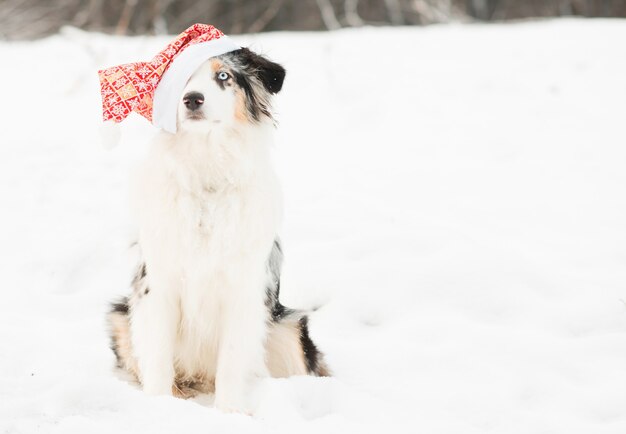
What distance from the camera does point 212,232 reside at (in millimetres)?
3160

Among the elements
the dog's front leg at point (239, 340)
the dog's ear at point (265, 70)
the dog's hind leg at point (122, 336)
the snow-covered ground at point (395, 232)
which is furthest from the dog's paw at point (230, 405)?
the dog's ear at point (265, 70)

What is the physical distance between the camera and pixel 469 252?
4.61m

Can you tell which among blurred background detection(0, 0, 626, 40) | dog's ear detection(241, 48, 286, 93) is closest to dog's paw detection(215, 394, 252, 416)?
dog's ear detection(241, 48, 286, 93)

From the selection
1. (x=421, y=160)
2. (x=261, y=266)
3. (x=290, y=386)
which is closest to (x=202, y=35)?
(x=261, y=266)

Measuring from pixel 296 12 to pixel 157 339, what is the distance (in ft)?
56.6

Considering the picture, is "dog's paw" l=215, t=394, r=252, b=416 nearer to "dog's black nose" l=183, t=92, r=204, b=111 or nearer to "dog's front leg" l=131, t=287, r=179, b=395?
"dog's front leg" l=131, t=287, r=179, b=395

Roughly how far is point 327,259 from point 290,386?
1789 millimetres

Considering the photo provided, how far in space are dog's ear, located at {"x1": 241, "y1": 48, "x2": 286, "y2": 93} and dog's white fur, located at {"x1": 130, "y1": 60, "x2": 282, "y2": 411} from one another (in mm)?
184

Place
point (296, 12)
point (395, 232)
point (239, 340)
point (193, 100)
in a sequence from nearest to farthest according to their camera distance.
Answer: point (193, 100)
point (239, 340)
point (395, 232)
point (296, 12)

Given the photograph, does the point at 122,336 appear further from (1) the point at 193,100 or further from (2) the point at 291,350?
(1) the point at 193,100

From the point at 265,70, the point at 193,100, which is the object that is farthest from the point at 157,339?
the point at 265,70

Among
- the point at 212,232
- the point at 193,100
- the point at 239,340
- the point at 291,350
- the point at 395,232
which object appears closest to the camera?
the point at 193,100

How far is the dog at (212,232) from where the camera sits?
3.16 m

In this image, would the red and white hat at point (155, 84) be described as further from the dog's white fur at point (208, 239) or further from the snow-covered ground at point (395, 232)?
the snow-covered ground at point (395, 232)
